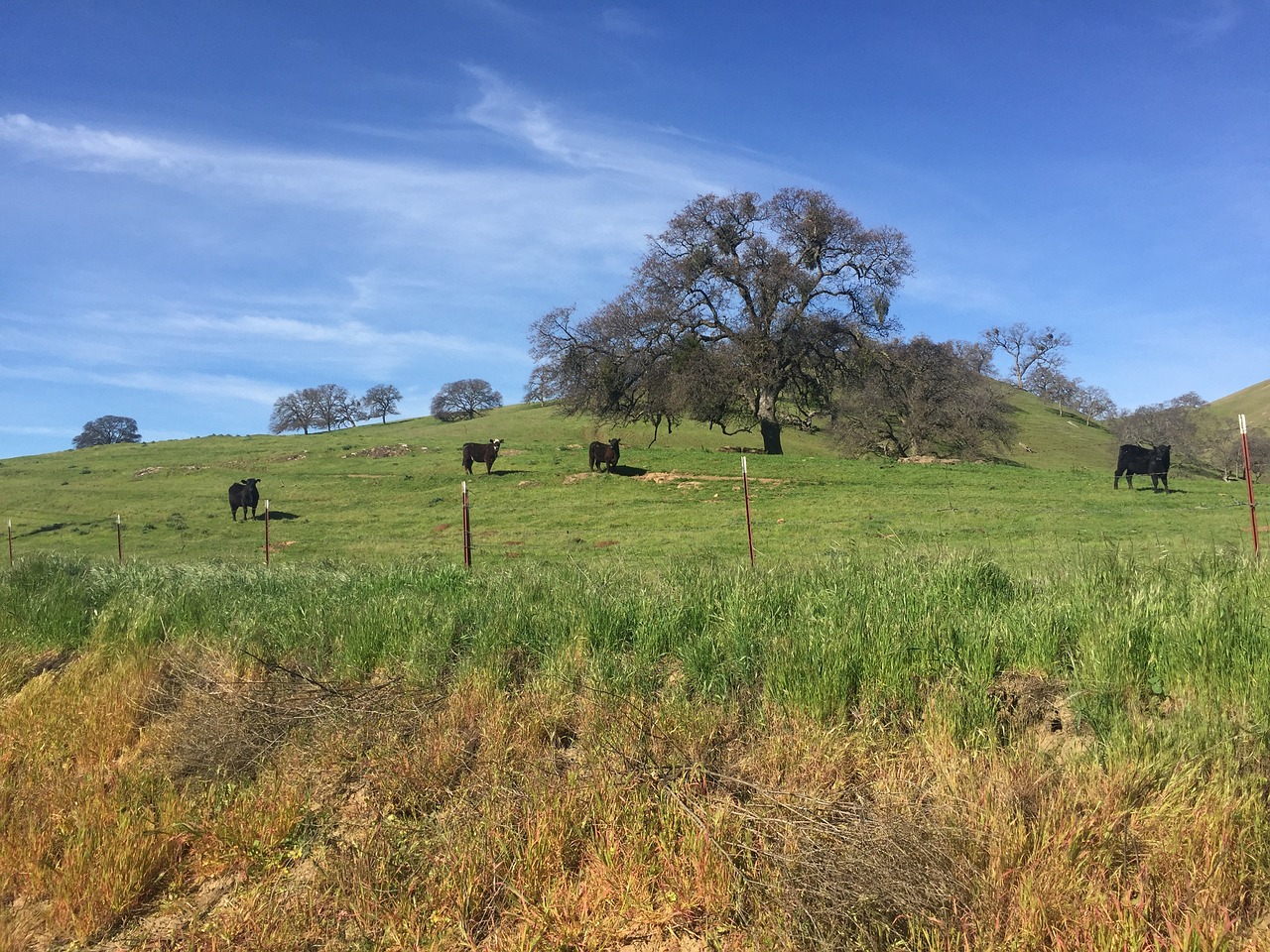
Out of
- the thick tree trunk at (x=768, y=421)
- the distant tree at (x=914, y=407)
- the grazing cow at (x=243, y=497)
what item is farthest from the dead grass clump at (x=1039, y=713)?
the distant tree at (x=914, y=407)

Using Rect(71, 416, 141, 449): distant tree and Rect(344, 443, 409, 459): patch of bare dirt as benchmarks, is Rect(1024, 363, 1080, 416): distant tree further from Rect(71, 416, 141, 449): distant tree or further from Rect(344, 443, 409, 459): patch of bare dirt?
Rect(71, 416, 141, 449): distant tree

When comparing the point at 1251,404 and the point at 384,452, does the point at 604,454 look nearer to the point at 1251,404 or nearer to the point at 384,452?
the point at 384,452

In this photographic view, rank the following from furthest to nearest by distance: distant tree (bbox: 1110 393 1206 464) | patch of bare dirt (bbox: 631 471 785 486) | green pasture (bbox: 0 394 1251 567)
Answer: distant tree (bbox: 1110 393 1206 464) → patch of bare dirt (bbox: 631 471 785 486) → green pasture (bbox: 0 394 1251 567)

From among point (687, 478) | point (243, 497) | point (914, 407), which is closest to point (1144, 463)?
Result: point (687, 478)

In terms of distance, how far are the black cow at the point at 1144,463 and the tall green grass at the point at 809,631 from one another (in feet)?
67.5

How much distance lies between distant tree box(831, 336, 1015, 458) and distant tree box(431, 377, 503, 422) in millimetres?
53932

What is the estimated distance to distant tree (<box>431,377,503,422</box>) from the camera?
311 ft

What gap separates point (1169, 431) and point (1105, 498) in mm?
70571

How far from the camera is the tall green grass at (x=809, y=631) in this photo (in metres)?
4.54

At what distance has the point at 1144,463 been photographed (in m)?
25.5

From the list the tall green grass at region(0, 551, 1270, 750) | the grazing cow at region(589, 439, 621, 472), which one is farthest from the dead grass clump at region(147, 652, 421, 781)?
the grazing cow at region(589, 439, 621, 472)

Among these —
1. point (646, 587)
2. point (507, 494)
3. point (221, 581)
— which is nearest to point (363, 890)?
point (646, 587)

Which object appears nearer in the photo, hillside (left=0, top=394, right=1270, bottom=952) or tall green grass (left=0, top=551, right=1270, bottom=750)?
hillside (left=0, top=394, right=1270, bottom=952)

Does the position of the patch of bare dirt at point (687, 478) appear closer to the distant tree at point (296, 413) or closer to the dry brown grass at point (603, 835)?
the dry brown grass at point (603, 835)
